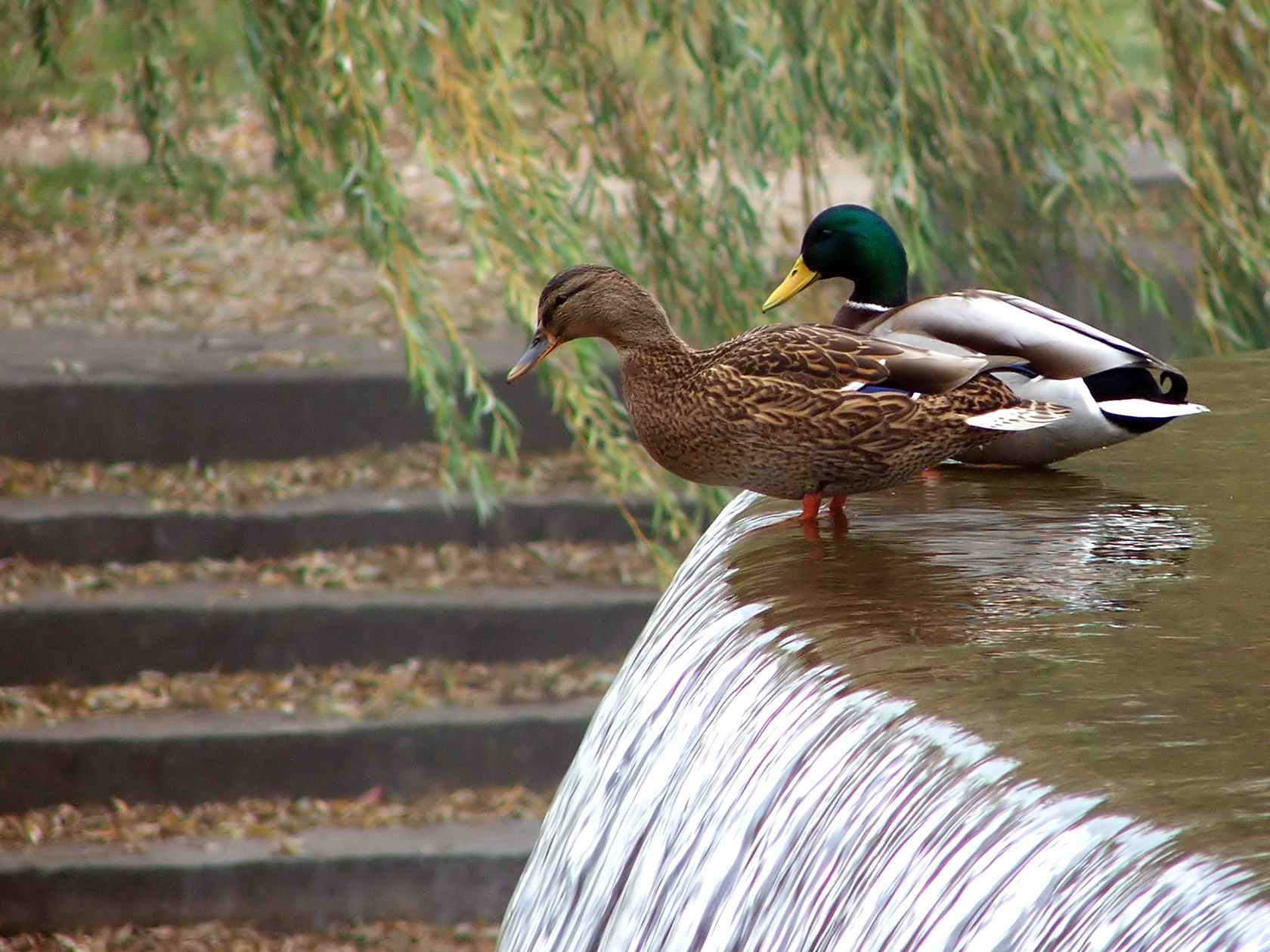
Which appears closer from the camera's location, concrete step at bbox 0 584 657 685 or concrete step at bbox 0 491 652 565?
concrete step at bbox 0 584 657 685

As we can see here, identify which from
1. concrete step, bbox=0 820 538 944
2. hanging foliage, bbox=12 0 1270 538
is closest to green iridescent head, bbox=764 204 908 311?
hanging foliage, bbox=12 0 1270 538

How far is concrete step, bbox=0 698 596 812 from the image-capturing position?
5.08m

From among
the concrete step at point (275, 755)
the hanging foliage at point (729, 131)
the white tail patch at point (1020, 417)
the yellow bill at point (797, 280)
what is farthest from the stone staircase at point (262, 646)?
the white tail patch at point (1020, 417)

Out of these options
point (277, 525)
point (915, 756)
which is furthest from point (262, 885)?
point (915, 756)

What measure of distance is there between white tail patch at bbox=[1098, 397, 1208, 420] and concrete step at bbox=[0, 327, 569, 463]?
3.91 meters

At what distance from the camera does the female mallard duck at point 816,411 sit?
1946 mm

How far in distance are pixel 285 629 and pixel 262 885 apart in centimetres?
85

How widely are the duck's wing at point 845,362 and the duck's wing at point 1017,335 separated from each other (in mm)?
39

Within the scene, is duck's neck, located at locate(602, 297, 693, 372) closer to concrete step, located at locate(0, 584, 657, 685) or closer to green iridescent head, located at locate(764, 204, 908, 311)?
green iridescent head, located at locate(764, 204, 908, 311)

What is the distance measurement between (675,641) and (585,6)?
14.4 feet

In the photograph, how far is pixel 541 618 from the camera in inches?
216

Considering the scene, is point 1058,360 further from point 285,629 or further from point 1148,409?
point 285,629

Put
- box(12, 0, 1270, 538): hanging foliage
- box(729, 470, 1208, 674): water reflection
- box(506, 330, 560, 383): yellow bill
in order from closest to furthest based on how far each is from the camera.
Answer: box(729, 470, 1208, 674): water reflection < box(506, 330, 560, 383): yellow bill < box(12, 0, 1270, 538): hanging foliage

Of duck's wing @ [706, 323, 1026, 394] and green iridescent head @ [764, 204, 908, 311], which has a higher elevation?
green iridescent head @ [764, 204, 908, 311]
